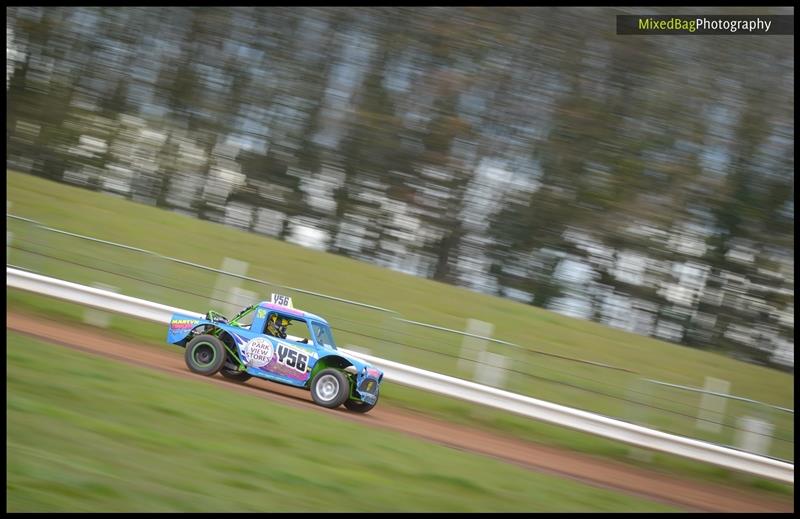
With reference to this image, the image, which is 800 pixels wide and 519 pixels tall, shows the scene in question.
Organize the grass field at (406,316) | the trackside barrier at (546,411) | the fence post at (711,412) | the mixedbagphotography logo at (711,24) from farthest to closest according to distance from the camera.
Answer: the mixedbagphotography logo at (711,24) → the grass field at (406,316) → the fence post at (711,412) → the trackside barrier at (546,411)

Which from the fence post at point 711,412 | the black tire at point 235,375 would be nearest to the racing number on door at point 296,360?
the black tire at point 235,375

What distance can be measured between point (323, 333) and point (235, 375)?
1.17m

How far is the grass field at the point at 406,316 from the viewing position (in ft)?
38.3

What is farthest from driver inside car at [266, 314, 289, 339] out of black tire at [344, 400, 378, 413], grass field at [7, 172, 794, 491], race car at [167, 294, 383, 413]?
grass field at [7, 172, 794, 491]

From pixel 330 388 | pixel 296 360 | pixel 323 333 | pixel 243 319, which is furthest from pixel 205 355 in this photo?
pixel 330 388

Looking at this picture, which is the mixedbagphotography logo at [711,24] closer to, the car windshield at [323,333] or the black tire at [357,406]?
the car windshield at [323,333]

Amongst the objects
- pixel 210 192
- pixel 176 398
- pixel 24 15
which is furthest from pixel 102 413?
pixel 24 15

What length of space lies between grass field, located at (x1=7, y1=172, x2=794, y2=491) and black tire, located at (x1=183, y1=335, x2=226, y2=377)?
7.75 ft

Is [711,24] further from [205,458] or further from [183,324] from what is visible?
[205,458]

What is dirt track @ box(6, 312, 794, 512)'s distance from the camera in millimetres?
9742

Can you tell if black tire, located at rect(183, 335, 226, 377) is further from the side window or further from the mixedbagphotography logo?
the mixedbagphotography logo

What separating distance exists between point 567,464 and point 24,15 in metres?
17.3

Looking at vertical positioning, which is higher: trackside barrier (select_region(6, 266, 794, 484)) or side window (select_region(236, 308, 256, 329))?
side window (select_region(236, 308, 256, 329))

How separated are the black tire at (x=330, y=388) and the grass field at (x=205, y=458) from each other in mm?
517
